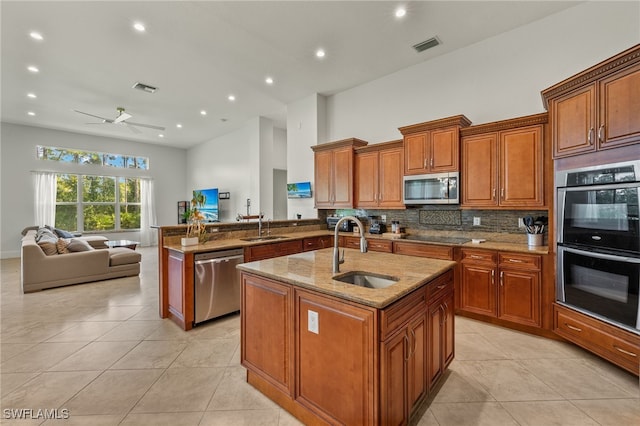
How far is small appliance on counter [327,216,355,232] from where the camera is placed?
499cm

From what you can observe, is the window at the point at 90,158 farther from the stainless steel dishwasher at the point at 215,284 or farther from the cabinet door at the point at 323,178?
the stainless steel dishwasher at the point at 215,284

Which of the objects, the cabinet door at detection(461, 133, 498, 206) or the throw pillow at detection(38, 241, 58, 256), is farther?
the throw pillow at detection(38, 241, 58, 256)

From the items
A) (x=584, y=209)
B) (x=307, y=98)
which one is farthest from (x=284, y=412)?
(x=307, y=98)

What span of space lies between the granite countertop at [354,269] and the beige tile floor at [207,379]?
92cm

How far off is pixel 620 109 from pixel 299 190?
15.0 feet

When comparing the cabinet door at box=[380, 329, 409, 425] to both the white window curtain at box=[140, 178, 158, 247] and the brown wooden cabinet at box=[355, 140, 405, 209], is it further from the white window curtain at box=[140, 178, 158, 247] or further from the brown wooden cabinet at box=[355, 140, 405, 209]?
the white window curtain at box=[140, 178, 158, 247]

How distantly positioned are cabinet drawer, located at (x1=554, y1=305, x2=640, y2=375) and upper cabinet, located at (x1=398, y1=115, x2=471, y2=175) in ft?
6.38

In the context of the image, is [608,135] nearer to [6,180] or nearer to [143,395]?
[143,395]

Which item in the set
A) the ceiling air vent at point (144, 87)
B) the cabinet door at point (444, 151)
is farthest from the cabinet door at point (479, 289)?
the ceiling air vent at point (144, 87)

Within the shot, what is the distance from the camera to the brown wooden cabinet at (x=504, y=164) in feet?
10.0

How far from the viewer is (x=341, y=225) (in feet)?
16.9

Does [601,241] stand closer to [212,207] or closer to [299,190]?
[299,190]

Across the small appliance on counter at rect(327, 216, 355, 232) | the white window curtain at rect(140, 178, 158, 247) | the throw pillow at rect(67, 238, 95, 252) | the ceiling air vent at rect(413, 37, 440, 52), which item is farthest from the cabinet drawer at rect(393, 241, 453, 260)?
the white window curtain at rect(140, 178, 158, 247)

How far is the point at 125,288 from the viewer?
4695 mm
